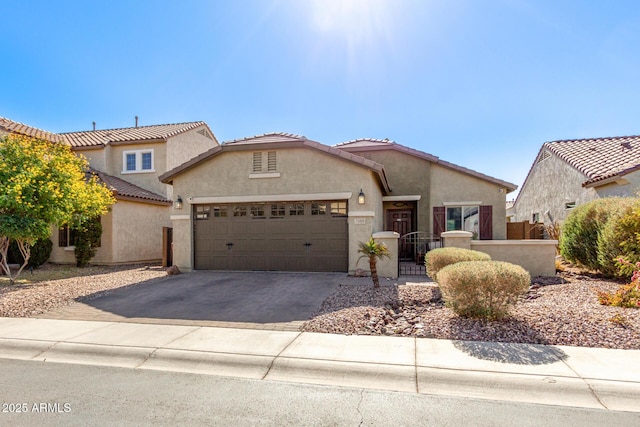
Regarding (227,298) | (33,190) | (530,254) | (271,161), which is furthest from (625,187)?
(33,190)

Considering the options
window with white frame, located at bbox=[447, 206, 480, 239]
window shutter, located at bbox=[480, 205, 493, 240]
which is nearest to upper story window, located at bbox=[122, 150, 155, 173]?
window with white frame, located at bbox=[447, 206, 480, 239]

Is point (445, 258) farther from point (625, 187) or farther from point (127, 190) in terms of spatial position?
point (127, 190)

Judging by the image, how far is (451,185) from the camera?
53.5 feet

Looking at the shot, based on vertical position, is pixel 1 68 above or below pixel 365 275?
above

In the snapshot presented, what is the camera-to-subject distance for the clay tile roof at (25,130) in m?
17.0

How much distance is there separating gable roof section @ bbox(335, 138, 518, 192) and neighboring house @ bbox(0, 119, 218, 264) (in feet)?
32.9

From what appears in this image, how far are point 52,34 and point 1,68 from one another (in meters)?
4.96

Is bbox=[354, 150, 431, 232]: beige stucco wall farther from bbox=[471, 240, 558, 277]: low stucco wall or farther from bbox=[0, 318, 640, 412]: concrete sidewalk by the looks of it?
bbox=[0, 318, 640, 412]: concrete sidewalk

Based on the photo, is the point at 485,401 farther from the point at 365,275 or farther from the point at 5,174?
the point at 5,174

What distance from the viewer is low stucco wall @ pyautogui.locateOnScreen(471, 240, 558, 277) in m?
10.9

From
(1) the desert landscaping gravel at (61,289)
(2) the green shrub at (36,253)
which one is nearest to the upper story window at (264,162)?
(1) the desert landscaping gravel at (61,289)

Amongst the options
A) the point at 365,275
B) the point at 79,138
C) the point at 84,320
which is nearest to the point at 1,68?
the point at 79,138

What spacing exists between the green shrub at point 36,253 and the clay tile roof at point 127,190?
354 centimetres

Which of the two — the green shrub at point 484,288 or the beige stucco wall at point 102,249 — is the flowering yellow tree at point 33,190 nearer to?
the beige stucco wall at point 102,249
